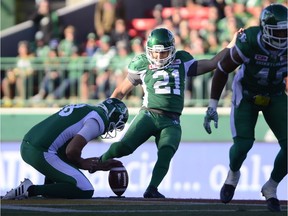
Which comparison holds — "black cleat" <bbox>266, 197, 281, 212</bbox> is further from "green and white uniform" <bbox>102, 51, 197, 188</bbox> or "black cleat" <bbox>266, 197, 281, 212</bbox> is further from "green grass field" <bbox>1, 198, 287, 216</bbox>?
"green and white uniform" <bbox>102, 51, 197, 188</bbox>

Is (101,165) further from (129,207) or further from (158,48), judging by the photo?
(158,48)

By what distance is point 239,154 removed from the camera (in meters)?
9.02

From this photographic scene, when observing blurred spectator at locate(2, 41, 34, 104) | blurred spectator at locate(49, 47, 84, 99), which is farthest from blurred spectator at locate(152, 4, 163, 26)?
blurred spectator at locate(2, 41, 34, 104)

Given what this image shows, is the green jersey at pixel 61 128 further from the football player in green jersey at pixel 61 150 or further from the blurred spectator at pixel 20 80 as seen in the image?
the blurred spectator at pixel 20 80

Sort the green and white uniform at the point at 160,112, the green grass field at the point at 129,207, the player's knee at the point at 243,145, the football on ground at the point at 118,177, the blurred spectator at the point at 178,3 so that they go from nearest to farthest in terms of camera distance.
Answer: the green grass field at the point at 129,207 → the player's knee at the point at 243,145 → the football on ground at the point at 118,177 → the green and white uniform at the point at 160,112 → the blurred spectator at the point at 178,3

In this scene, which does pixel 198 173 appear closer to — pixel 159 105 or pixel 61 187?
pixel 159 105

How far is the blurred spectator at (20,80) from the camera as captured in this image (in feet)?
58.0

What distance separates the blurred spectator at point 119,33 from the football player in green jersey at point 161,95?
7.21 meters

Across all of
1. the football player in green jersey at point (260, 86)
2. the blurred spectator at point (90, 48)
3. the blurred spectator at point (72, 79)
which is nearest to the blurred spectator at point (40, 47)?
the blurred spectator at point (72, 79)

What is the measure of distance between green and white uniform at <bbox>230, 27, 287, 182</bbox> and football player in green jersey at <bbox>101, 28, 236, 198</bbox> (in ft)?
5.11

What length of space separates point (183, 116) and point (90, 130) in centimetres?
720

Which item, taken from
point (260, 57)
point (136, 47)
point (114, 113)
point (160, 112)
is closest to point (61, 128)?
point (114, 113)

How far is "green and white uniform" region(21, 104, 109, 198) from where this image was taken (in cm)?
950

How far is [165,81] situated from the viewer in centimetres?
1098
